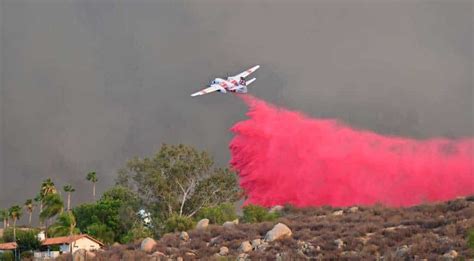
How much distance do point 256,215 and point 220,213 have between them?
5047 mm

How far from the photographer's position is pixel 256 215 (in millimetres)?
75250

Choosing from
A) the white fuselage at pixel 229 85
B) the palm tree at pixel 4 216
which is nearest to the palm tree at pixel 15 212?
the palm tree at pixel 4 216

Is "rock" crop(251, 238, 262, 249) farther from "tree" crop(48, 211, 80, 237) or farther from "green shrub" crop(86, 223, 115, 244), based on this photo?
"green shrub" crop(86, 223, 115, 244)

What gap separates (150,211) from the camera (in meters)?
85.0

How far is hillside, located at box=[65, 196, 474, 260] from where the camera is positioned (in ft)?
140

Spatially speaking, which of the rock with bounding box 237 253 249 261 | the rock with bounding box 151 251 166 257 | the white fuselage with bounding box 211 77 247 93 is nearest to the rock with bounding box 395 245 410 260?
the rock with bounding box 237 253 249 261

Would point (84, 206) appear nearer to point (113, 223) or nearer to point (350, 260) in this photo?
point (113, 223)

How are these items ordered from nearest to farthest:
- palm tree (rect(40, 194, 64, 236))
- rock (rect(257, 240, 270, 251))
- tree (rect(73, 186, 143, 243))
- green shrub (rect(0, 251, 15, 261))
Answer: rock (rect(257, 240, 270, 251)) → green shrub (rect(0, 251, 15, 261)) → palm tree (rect(40, 194, 64, 236)) → tree (rect(73, 186, 143, 243))

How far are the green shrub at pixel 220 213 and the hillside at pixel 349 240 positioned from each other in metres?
17.4

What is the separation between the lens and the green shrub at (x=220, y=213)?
7719 centimetres

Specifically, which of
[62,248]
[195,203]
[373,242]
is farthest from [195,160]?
[373,242]

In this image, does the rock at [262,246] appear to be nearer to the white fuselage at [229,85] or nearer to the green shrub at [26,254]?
the white fuselage at [229,85]

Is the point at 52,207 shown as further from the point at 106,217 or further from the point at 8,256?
the point at 106,217

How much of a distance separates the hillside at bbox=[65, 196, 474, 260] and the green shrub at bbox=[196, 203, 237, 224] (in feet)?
57.0
